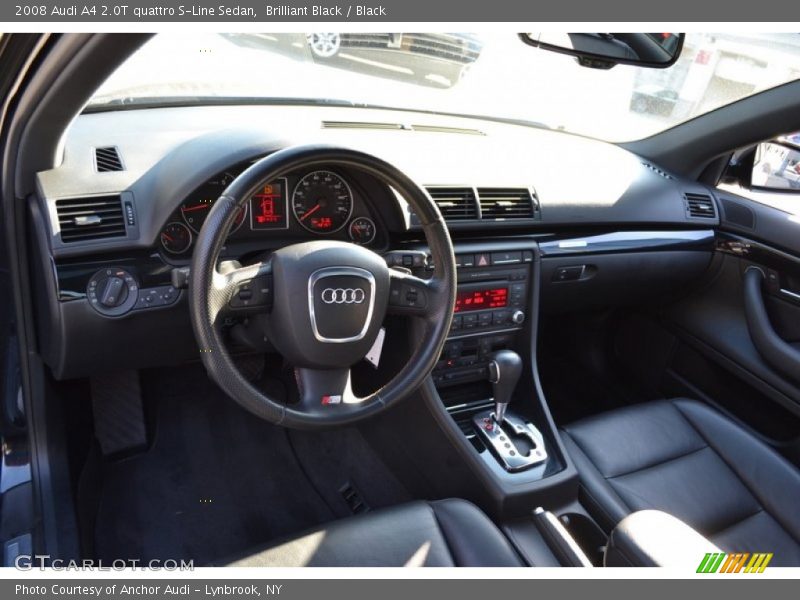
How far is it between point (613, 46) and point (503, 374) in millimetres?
1100

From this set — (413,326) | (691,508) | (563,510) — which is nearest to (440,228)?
(413,326)

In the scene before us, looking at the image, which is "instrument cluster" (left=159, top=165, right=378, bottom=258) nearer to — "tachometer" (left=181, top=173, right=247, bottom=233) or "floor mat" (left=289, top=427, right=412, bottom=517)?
"tachometer" (left=181, top=173, right=247, bottom=233)

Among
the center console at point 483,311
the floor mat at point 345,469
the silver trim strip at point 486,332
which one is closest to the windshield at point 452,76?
the center console at point 483,311

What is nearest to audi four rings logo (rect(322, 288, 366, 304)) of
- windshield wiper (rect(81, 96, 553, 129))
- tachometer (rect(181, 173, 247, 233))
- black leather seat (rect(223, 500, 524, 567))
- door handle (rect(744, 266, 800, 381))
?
tachometer (rect(181, 173, 247, 233))

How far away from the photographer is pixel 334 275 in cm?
152

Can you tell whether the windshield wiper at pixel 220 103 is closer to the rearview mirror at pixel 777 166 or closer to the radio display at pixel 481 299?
the radio display at pixel 481 299

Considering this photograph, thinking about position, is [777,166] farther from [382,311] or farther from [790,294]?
[382,311]

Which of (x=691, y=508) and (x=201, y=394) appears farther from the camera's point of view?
(x=201, y=394)

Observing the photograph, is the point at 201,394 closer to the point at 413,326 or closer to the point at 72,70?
the point at 413,326

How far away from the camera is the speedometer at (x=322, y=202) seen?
1.88 meters

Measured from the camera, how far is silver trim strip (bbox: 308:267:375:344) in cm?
151

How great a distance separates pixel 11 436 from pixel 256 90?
1378mm

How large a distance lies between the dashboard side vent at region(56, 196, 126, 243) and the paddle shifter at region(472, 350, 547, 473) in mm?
1190

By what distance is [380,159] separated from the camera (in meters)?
1.54
